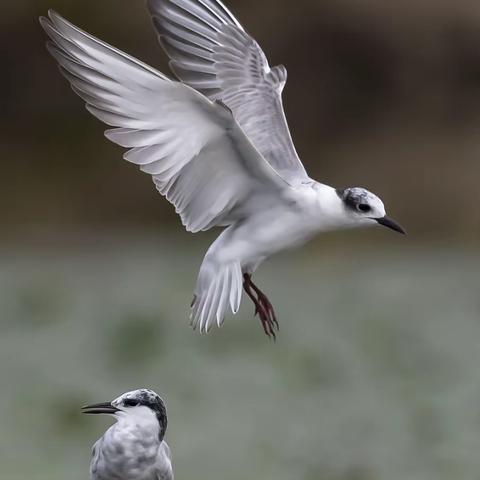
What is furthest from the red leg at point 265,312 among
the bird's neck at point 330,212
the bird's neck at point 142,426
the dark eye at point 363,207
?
the bird's neck at point 142,426

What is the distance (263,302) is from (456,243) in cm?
851

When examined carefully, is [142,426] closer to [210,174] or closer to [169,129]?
[210,174]

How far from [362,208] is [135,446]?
1.10 metres

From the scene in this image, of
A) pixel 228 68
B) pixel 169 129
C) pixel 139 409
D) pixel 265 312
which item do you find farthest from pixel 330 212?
A: pixel 139 409

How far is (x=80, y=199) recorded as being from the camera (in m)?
14.0

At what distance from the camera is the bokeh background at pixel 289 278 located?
9.80m

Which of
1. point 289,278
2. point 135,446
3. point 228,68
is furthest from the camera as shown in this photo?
point 289,278

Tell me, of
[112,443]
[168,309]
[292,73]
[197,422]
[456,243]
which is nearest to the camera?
[112,443]

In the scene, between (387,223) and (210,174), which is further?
(210,174)

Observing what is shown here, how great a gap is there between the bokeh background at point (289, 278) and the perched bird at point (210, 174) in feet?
13.2

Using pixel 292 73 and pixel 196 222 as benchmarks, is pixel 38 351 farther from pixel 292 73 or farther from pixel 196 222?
pixel 196 222

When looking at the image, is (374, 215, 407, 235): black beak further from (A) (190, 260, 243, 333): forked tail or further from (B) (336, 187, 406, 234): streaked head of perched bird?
(A) (190, 260, 243, 333): forked tail

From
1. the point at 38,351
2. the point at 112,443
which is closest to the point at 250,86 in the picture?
the point at 112,443

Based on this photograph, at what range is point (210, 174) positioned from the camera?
5102 mm
